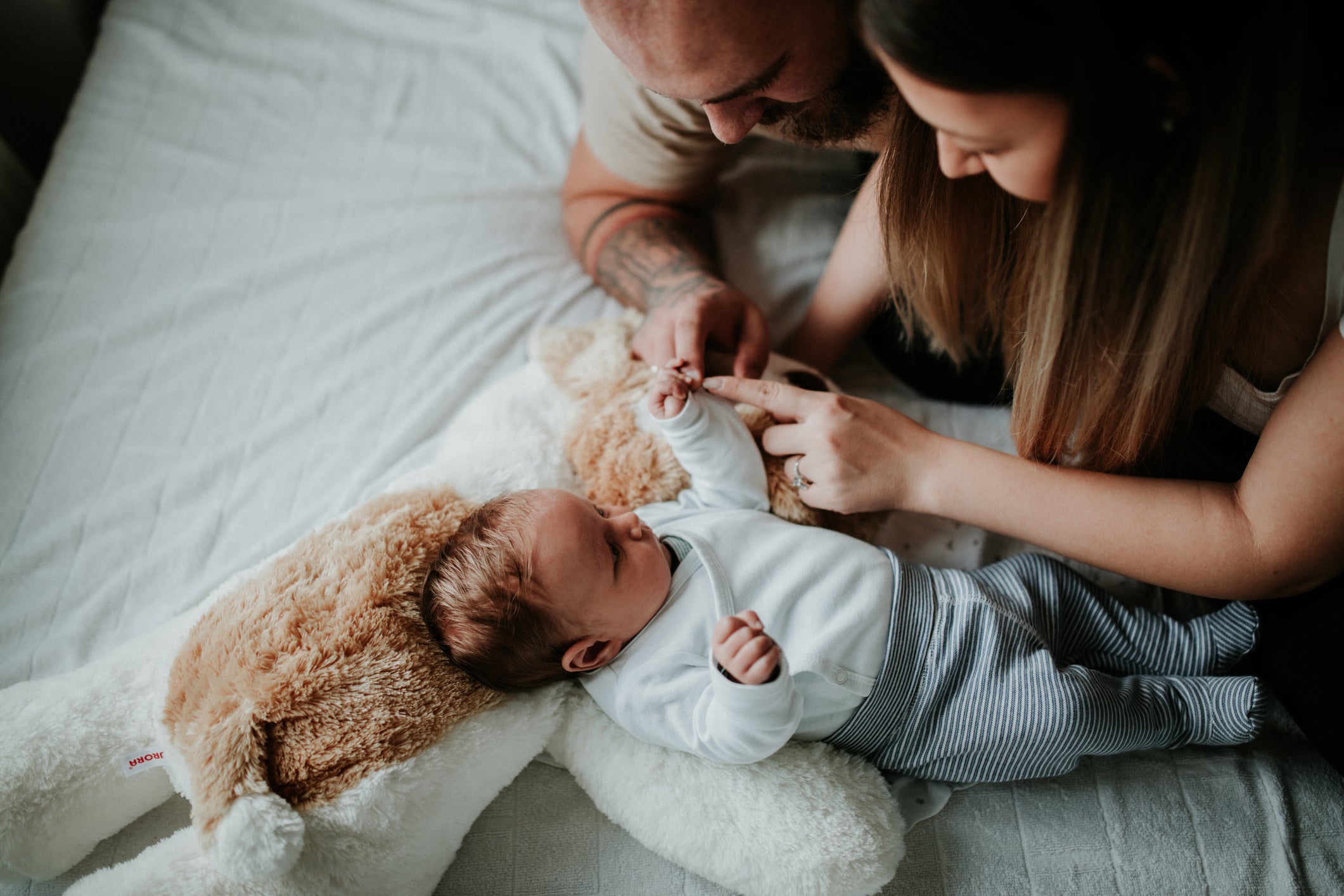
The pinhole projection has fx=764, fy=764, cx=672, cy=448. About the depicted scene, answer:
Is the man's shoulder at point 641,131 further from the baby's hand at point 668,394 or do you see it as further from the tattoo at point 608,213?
the baby's hand at point 668,394

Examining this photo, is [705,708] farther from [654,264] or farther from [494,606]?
[654,264]

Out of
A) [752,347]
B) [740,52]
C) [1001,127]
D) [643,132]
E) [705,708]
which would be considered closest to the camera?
[1001,127]

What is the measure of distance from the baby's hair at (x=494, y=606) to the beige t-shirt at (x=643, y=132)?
593 mm

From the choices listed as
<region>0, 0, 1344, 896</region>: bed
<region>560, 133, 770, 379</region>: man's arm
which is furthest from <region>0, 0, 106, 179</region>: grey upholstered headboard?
<region>560, 133, 770, 379</region>: man's arm

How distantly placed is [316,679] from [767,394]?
573mm

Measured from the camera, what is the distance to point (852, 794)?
81 centimetres

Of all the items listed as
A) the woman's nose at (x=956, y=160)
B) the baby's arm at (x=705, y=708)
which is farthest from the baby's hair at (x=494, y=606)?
the woman's nose at (x=956, y=160)

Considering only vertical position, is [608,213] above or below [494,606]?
above

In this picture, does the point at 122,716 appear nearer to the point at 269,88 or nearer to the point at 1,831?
the point at 1,831

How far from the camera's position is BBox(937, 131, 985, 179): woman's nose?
624 mm

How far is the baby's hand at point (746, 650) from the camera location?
0.69 m

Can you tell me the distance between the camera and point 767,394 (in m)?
0.92

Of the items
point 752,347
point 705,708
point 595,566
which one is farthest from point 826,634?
point 752,347

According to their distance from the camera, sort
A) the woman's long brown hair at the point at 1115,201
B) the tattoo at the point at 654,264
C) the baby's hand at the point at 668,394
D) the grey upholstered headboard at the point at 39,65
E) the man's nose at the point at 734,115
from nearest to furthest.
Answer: the woman's long brown hair at the point at 1115,201, the man's nose at the point at 734,115, the baby's hand at the point at 668,394, the tattoo at the point at 654,264, the grey upholstered headboard at the point at 39,65
